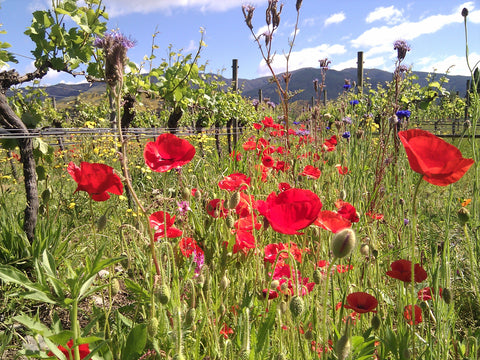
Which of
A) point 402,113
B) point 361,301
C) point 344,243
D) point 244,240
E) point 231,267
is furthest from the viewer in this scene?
point 402,113

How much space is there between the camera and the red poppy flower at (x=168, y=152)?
0.96 meters

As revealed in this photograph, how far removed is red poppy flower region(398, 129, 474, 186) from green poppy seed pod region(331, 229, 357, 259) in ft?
0.69

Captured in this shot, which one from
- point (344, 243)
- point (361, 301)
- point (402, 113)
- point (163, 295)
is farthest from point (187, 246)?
point (402, 113)

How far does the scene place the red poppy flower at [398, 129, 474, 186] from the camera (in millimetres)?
727

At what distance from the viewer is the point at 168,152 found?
3.34ft

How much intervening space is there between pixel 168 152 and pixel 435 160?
0.67 metres

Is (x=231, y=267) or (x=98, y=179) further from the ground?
(x=98, y=179)

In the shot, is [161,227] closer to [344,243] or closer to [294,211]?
[294,211]

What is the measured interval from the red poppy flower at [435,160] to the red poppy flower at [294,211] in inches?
8.5

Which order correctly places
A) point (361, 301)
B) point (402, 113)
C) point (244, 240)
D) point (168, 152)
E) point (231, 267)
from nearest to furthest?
1. point (361, 301)
2. point (168, 152)
3. point (244, 240)
4. point (231, 267)
5. point (402, 113)

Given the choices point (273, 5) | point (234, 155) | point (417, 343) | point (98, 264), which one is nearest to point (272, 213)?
point (98, 264)

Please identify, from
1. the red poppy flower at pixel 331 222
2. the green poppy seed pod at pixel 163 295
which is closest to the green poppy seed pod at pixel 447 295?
the red poppy flower at pixel 331 222

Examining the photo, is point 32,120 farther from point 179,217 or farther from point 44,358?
point 44,358

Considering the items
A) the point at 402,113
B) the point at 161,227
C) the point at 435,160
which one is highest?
the point at 402,113
